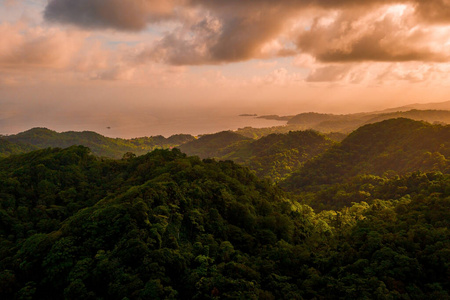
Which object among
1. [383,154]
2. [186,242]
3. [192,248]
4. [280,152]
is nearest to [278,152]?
[280,152]

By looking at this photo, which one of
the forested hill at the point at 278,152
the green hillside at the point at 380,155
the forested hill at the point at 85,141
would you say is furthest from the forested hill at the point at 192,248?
the forested hill at the point at 85,141

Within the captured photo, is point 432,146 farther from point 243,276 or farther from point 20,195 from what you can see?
point 20,195

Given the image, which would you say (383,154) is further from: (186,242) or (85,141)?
(85,141)

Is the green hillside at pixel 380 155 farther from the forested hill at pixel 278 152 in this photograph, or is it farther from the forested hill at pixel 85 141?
the forested hill at pixel 85 141

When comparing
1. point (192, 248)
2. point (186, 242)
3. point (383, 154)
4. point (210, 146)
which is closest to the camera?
point (192, 248)

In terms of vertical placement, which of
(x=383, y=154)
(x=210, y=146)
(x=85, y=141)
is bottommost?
(x=383, y=154)

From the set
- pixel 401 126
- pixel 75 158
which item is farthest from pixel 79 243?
pixel 401 126
